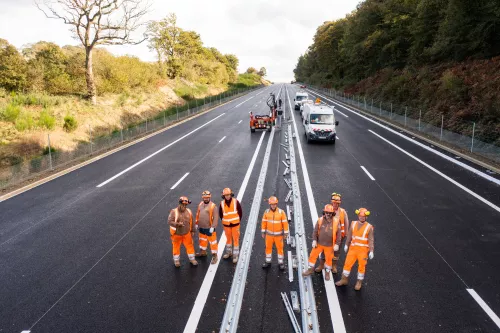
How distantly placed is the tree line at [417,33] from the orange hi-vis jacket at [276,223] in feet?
91.6

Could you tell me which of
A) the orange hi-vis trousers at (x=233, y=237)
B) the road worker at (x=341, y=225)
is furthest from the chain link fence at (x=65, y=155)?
the road worker at (x=341, y=225)

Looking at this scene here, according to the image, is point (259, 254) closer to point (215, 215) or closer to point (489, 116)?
point (215, 215)

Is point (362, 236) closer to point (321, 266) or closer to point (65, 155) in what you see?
point (321, 266)

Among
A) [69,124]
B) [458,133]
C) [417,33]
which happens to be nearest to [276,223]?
[458,133]

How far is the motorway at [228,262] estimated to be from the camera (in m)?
6.32

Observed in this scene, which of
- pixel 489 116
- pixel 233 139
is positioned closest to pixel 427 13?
pixel 489 116

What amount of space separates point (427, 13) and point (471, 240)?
37.3 m

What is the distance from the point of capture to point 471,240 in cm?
916

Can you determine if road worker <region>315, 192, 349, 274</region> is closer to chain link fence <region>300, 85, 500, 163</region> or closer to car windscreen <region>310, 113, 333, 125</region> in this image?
chain link fence <region>300, 85, 500, 163</region>

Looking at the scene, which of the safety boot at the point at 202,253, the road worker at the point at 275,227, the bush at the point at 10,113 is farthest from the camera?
the bush at the point at 10,113

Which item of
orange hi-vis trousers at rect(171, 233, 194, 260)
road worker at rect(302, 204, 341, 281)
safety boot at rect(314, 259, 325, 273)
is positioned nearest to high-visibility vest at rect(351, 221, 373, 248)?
road worker at rect(302, 204, 341, 281)

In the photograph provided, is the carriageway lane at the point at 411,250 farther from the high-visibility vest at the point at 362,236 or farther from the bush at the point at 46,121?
the bush at the point at 46,121

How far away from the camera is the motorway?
6.32m

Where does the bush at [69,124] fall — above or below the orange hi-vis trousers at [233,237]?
above
